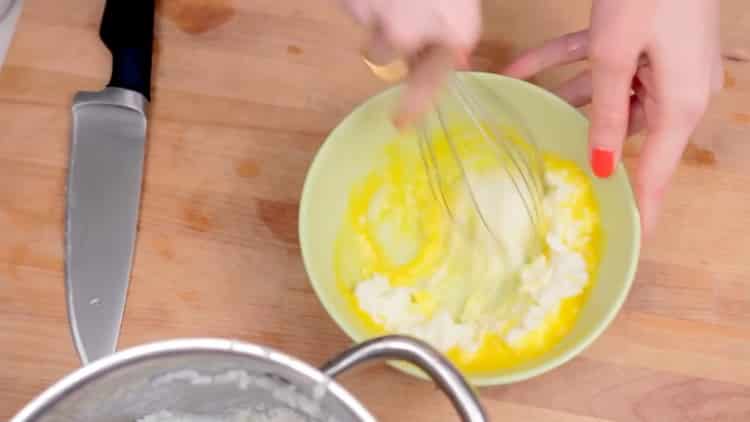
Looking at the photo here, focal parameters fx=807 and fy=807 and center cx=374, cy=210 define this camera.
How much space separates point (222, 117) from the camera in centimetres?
71

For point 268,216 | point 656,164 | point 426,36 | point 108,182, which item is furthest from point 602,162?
point 108,182

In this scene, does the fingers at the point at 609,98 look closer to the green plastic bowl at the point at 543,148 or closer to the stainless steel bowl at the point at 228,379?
the green plastic bowl at the point at 543,148

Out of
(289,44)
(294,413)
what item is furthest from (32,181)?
(294,413)

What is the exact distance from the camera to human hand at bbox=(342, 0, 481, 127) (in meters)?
0.50

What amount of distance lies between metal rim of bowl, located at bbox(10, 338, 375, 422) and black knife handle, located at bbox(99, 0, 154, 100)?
352mm

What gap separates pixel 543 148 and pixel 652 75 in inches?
4.8

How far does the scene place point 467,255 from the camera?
645mm

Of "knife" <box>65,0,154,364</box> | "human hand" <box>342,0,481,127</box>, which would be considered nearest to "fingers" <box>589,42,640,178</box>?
"human hand" <box>342,0,481,127</box>

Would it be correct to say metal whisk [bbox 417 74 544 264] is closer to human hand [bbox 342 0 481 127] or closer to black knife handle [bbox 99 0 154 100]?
human hand [bbox 342 0 481 127]

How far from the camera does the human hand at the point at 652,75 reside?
55cm

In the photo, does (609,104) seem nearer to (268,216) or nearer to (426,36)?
(426,36)

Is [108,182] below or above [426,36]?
below

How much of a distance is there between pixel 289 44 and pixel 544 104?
0.24m

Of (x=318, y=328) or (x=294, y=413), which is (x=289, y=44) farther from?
(x=294, y=413)
